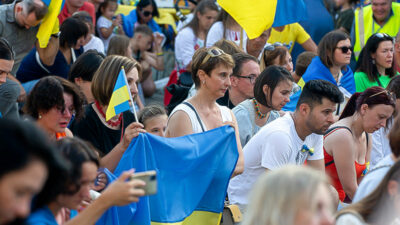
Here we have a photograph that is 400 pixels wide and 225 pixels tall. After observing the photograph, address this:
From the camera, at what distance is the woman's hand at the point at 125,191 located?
Answer: 2.84 meters

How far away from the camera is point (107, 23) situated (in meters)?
9.22

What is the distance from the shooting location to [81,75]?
18.4ft

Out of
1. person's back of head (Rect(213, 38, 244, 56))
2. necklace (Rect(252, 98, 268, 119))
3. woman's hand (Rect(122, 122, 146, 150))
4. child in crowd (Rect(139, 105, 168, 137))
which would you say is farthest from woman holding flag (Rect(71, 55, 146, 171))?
person's back of head (Rect(213, 38, 244, 56))

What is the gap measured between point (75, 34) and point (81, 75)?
3.94 feet

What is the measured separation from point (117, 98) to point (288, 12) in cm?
343

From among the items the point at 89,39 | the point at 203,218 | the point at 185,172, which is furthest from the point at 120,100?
the point at 89,39

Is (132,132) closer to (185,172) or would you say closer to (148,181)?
(185,172)

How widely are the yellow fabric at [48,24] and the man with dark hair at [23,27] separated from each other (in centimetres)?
8

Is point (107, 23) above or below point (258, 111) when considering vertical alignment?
above

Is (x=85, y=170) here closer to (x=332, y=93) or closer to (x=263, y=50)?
(x=332, y=93)

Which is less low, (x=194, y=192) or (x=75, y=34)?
(x=75, y=34)

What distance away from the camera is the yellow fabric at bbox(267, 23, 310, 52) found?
8.33 meters

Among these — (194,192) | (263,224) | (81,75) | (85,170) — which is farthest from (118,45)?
(263,224)

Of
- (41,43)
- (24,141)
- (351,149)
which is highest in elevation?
(24,141)
